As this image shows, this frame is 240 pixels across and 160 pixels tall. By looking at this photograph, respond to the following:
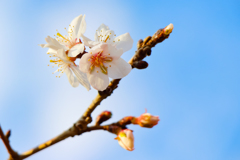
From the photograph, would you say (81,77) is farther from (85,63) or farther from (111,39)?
(111,39)

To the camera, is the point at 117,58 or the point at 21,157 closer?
the point at 21,157

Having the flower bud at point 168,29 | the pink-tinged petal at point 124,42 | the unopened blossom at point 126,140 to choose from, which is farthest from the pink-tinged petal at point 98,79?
the flower bud at point 168,29

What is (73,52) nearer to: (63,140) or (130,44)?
(130,44)

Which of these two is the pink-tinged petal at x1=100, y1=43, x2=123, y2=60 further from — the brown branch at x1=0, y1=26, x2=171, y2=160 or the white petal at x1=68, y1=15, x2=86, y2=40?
the white petal at x1=68, y1=15, x2=86, y2=40

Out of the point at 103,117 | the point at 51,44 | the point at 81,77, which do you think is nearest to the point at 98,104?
the point at 103,117

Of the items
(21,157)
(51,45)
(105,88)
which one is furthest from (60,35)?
(21,157)

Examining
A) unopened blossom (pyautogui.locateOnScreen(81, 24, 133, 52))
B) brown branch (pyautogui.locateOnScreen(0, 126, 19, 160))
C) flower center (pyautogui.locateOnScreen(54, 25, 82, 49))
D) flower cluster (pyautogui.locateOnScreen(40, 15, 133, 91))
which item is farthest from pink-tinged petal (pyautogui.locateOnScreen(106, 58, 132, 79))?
brown branch (pyautogui.locateOnScreen(0, 126, 19, 160))

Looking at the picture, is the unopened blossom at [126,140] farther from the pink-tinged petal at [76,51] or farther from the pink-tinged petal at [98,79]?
the pink-tinged petal at [76,51]
